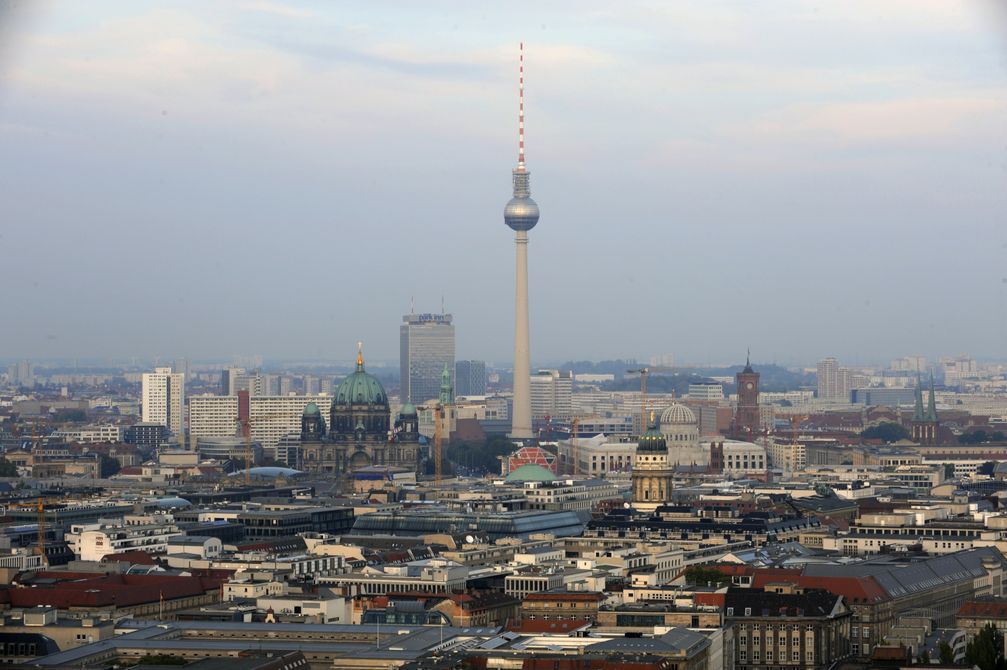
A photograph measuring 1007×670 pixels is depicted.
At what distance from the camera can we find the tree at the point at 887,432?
188 meters

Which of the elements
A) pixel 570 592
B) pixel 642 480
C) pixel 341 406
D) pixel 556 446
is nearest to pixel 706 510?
pixel 642 480

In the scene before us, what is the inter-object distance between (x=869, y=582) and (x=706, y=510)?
89.9ft

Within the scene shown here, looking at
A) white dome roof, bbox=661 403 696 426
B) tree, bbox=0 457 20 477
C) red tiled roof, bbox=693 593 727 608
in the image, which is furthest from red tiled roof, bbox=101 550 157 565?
white dome roof, bbox=661 403 696 426

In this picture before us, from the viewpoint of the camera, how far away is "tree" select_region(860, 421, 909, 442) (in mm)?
188000

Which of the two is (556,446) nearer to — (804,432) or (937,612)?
(804,432)

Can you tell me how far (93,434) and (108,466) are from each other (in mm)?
30636

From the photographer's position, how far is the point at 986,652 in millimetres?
63875

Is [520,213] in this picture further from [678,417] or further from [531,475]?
[531,475]

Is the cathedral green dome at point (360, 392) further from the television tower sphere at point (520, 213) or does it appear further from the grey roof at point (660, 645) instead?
the grey roof at point (660, 645)

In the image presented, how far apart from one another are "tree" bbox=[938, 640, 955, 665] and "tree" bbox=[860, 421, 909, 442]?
12009cm

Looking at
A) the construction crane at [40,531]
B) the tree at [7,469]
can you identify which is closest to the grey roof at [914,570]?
the construction crane at [40,531]

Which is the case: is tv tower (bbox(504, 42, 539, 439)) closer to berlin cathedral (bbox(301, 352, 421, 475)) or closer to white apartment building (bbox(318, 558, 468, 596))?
berlin cathedral (bbox(301, 352, 421, 475))

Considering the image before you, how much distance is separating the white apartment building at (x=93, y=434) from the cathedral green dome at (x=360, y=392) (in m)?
25.4

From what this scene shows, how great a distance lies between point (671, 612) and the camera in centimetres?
6750
